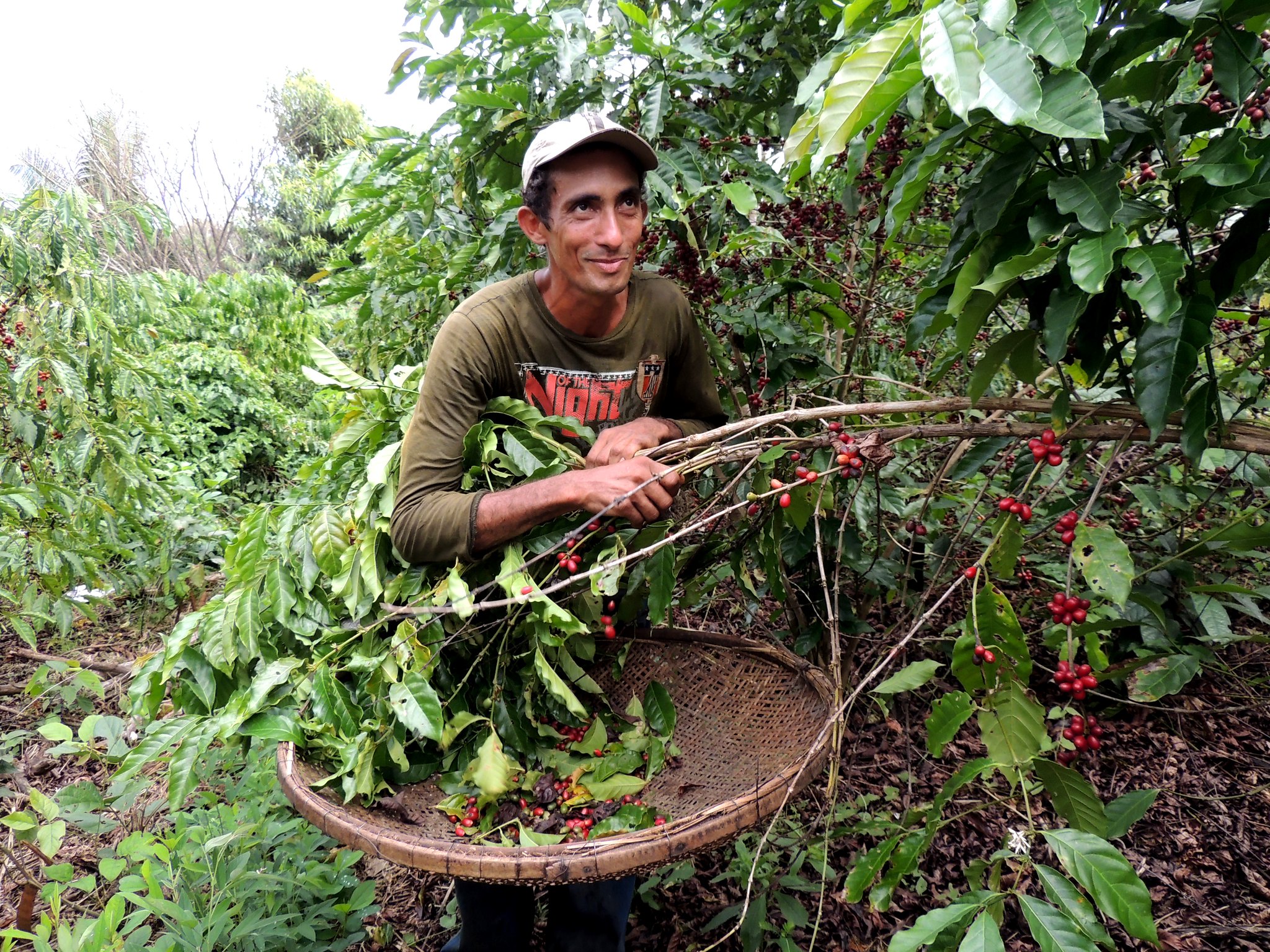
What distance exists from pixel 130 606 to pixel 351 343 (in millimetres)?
1990

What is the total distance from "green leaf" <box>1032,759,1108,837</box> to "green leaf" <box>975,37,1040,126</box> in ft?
2.80

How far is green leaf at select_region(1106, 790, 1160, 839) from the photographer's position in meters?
1.20

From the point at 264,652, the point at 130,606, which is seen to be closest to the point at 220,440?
the point at 130,606

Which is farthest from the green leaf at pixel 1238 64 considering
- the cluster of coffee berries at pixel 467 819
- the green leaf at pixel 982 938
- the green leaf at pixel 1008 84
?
the cluster of coffee berries at pixel 467 819

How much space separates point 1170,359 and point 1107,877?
25.8 inches

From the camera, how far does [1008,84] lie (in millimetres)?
779

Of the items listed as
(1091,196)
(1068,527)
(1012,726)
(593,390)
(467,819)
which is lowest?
(467,819)

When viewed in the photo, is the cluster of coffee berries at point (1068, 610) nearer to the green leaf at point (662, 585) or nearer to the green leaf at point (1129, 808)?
the green leaf at point (1129, 808)

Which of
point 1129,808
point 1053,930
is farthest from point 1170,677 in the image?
point 1053,930

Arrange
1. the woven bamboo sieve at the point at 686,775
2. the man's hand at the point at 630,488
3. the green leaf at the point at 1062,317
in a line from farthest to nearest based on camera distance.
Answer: the man's hand at the point at 630,488
the woven bamboo sieve at the point at 686,775
the green leaf at the point at 1062,317

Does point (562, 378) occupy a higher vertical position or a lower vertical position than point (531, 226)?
lower

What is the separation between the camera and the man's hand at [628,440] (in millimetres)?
1731

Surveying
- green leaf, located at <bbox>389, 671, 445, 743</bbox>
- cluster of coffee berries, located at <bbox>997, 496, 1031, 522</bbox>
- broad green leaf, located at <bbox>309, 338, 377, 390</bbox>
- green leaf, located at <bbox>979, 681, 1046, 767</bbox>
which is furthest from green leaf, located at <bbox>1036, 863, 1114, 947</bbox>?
broad green leaf, located at <bbox>309, 338, 377, 390</bbox>

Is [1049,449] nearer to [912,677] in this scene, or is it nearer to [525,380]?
[912,677]
